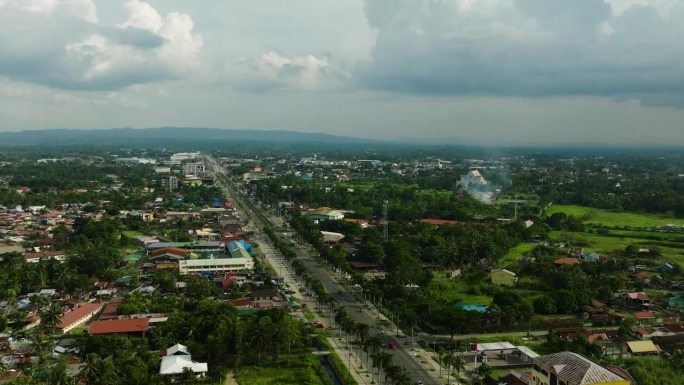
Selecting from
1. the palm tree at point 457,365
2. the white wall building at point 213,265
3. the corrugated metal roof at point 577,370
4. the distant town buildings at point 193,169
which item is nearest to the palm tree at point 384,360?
the palm tree at point 457,365

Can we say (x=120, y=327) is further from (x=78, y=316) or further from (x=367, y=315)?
(x=367, y=315)

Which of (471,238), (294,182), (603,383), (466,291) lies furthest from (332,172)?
(603,383)

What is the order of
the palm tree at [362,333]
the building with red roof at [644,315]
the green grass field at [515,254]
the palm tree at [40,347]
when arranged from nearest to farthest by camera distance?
the palm tree at [40,347] < the palm tree at [362,333] < the building with red roof at [644,315] < the green grass field at [515,254]

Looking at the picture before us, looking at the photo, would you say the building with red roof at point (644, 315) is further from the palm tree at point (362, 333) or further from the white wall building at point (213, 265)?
the white wall building at point (213, 265)

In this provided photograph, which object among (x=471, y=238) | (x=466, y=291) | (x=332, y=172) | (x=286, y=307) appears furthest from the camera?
(x=332, y=172)

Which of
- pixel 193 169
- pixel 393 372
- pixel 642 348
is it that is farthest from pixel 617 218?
pixel 193 169

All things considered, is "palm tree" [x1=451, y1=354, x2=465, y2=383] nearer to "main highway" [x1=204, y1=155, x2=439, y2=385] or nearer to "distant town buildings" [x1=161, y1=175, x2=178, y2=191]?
"main highway" [x1=204, y1=155, x2=439, y2=385]

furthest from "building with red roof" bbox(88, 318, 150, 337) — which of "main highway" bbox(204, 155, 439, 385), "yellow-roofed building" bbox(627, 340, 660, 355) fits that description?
"yellow-roofed building" bbox(627, 340, 660, 355)

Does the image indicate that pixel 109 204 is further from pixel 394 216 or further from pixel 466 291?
pixel 466 291
